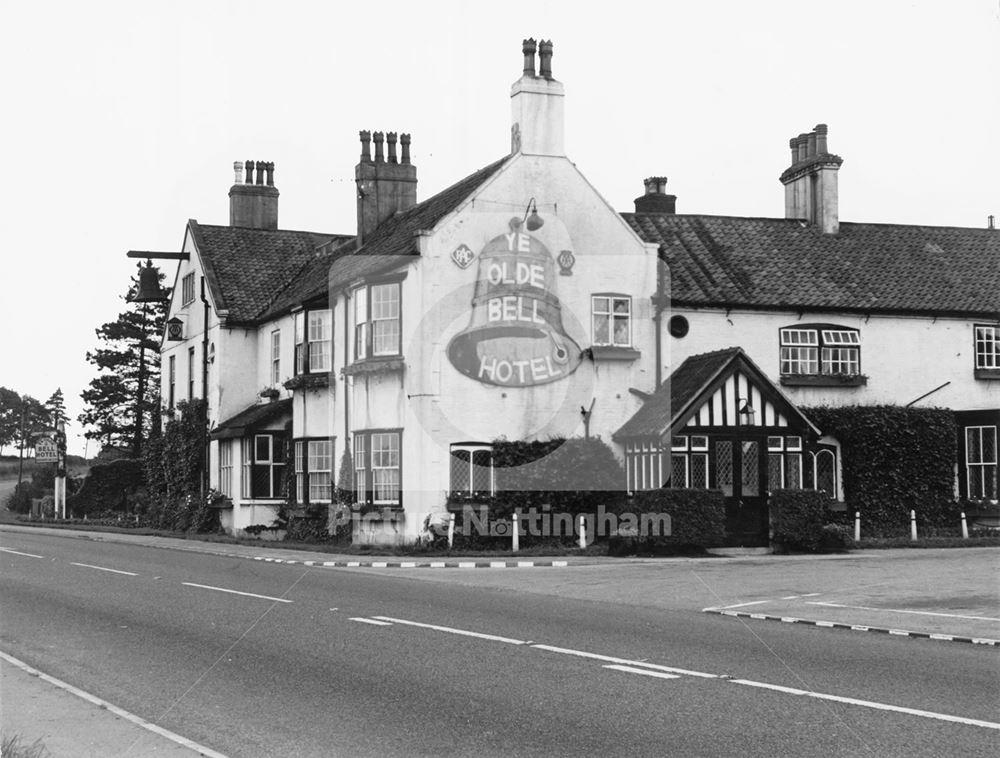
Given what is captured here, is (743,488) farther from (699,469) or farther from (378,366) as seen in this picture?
(378,366)

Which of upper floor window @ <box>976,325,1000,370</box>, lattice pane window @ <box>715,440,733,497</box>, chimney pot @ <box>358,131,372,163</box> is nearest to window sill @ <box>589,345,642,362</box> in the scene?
lattice pane window @ <box>715,440,733,497</box>

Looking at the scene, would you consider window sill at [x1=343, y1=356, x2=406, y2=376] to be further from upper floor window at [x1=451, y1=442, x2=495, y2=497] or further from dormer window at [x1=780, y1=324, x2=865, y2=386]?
dormer window at [x1=780, y1=324, x2=865, y2=386]

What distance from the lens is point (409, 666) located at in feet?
36.9

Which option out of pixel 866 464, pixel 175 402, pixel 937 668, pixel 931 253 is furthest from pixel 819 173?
pixel 937 668

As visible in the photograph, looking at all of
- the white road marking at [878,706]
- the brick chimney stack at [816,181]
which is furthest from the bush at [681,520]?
the white road marking at [878,706]

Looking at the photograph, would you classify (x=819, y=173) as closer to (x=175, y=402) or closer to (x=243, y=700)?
(x=175, y=402)

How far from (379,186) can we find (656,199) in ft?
27.5

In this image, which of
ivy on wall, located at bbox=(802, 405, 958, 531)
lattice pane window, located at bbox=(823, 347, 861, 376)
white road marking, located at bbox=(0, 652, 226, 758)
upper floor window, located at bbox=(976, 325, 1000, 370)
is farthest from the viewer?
upper floor window, located at bbox=(976, 325, 1000, 370)

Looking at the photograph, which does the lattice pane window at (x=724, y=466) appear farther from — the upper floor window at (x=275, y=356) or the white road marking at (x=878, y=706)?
the white road marking at (x=878, y=706)

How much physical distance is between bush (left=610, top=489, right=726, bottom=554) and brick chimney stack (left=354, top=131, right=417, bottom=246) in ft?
44.1

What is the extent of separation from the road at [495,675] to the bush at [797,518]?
1098 cm

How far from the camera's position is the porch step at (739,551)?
28.1 m

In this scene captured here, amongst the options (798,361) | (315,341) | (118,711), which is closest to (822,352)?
(798,361)

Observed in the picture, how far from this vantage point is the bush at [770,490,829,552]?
28.5m
